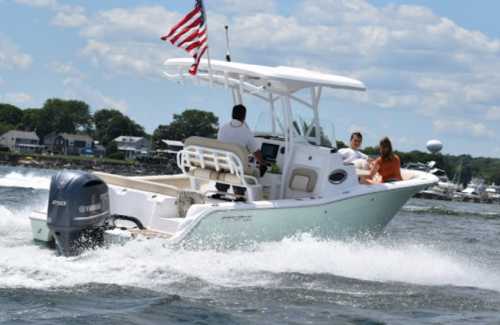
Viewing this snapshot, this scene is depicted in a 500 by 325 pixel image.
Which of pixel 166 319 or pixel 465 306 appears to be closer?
pixel 166 319

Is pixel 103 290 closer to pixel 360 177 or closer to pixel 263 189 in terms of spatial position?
pixel 263 189

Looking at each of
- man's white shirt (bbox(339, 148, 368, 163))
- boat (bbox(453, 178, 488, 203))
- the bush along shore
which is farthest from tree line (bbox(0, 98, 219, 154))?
man's white shirt (bbox(339, 148, 368, 163))

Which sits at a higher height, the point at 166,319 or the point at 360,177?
the point at 360,177

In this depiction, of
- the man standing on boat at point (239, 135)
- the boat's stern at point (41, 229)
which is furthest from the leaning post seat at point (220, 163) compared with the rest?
the boat's stern at point (41, 229)

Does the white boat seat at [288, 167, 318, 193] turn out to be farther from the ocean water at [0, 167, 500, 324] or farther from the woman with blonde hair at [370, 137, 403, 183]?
the woman with blonde hair at [370, 137, 403, 183]

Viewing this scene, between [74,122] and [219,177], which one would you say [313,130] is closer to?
[219,177]

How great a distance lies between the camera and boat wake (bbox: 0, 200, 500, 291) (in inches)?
355

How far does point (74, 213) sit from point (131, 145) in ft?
372

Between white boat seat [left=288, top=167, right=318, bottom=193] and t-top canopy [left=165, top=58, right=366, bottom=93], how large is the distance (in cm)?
110

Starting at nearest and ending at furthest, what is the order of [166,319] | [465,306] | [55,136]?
1. [166,319]
2. [465,306]
3. [55,136]

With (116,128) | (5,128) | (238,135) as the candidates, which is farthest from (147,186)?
(116,128)

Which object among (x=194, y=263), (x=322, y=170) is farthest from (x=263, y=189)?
(x=194, y=263)

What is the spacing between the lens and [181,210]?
37.6 ft

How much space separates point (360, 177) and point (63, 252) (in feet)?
16.4
